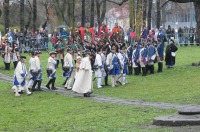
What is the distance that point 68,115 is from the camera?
58.6 ft

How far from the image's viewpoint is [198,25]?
3048cm

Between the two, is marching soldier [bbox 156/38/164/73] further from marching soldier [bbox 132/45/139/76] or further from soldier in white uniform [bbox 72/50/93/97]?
soldier in white uniform [bbox 72/50/93/97]

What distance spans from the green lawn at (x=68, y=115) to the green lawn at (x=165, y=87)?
211 cm

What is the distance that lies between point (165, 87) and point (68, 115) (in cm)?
765

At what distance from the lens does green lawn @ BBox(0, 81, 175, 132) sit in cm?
1502

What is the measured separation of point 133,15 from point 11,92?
24.5 meters

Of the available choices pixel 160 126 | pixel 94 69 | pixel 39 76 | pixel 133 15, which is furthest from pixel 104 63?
pixel 133 15

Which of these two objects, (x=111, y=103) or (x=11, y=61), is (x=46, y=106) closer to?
(x=111, y=103)

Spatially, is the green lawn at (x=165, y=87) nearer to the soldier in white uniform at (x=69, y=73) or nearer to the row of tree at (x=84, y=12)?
the soldier in white uniform at (x=69, y=73)

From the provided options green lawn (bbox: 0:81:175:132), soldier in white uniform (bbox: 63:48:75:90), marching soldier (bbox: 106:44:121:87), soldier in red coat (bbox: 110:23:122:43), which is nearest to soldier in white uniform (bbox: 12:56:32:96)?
green lawn (bbox: 0:81:175:132)

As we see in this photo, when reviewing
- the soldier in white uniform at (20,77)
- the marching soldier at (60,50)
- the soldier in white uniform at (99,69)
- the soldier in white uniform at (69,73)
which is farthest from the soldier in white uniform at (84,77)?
the marching soldier at (60,50)

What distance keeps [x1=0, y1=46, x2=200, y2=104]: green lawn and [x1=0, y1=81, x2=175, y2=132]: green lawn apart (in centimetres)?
211

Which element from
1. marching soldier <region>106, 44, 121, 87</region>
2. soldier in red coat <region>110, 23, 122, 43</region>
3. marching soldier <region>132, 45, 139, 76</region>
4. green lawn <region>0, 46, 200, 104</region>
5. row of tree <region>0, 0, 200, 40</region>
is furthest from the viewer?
row of tree <region>0, 0, 200, 40</region>

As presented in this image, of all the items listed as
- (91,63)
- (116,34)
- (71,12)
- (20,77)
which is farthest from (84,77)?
(71,12)
